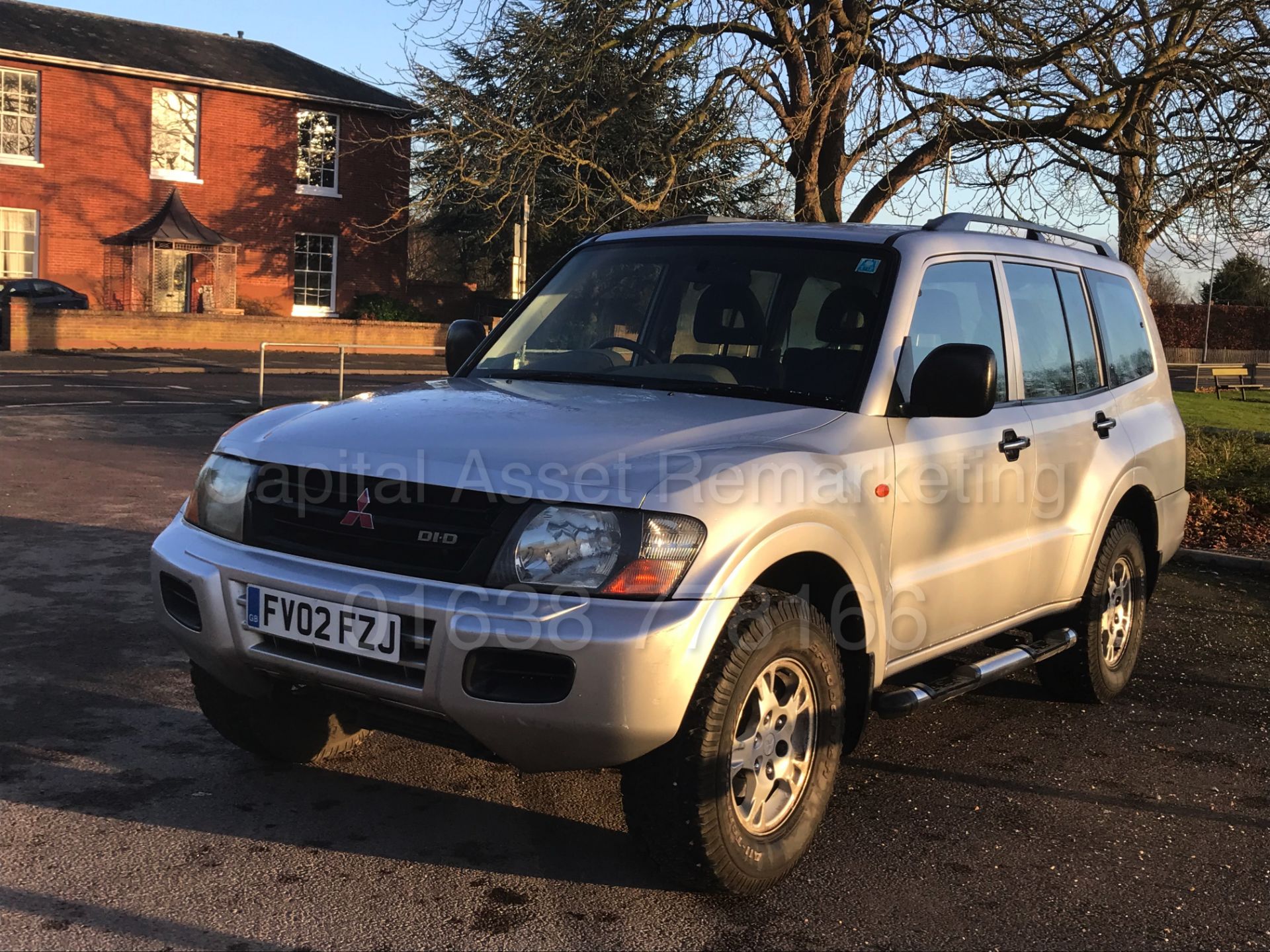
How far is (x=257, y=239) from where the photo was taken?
128 ft

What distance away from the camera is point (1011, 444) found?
490 cm

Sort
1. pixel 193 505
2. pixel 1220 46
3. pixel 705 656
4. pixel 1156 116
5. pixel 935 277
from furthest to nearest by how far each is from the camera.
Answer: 1. pixel 1156 116
2. pixel 1220 46
3. pixel 935 277
4. pixel 193 505
5. pixel 705 656

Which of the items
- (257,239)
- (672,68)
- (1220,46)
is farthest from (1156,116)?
(257,239)

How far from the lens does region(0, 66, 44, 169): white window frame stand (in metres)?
34.4

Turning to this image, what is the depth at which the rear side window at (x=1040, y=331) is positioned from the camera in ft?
17.2

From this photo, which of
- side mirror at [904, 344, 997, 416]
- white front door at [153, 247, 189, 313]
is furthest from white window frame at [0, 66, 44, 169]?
side mirror at [904, 344, 997, 416]

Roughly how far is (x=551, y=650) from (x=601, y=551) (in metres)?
0.29

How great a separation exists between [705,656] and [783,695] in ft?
1.74

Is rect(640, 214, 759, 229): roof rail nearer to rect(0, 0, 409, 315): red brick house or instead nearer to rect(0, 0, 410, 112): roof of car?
rect(0, 0, 409, 315): red brick house

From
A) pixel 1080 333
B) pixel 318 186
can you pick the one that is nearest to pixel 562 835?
pixel 1080 333

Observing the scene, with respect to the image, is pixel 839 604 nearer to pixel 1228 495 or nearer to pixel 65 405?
pixel 1228 495

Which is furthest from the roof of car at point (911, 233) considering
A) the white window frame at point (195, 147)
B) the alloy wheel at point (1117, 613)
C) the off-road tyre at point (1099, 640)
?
the white window frame at point (195, 147)

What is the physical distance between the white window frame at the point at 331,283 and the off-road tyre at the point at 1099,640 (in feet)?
118

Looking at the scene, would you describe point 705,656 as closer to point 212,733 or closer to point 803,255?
point 803,255
